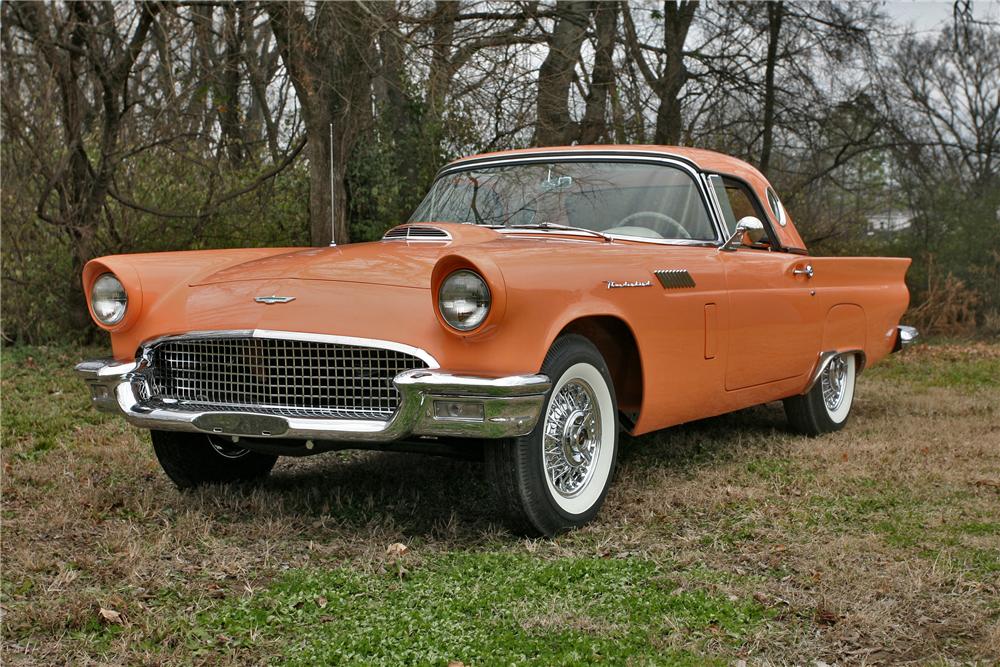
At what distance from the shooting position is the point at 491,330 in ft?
11.8

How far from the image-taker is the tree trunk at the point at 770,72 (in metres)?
13.7

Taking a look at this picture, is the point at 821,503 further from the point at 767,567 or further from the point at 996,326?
the point at 996,326

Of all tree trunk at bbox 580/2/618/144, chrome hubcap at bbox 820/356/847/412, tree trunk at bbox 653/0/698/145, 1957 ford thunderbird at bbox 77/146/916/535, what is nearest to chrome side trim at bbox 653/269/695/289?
1957 ford thunderbird at bbox 77/146/916/535

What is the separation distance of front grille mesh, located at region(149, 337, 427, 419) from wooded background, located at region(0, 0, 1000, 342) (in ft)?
17.0

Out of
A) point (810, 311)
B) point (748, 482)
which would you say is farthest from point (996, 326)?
point (748, 482)

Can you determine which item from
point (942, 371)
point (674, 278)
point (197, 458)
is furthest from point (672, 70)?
point (197, 458)

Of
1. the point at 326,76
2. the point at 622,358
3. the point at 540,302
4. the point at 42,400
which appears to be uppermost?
the point at 326,76

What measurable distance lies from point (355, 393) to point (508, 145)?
7.36 metres

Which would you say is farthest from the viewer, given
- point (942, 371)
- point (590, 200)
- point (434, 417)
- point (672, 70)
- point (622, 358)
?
point (672, 70)

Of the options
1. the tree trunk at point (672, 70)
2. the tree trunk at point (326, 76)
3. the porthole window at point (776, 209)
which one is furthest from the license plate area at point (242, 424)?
the tree trunk at point (672, 70)

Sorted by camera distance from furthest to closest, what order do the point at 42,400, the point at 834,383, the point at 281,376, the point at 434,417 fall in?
the point at 42,400 < the point at 834,383 < the point at 281,376 < the point at 434,417

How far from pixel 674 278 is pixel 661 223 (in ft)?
2.06

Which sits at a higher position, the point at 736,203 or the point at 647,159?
the point at 647,159

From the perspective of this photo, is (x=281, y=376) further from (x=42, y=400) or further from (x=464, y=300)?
(x=42, y=400)
